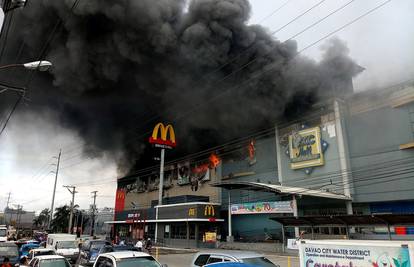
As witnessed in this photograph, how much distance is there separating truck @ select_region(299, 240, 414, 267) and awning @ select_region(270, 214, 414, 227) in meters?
4.48

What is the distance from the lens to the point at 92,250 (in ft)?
61.7

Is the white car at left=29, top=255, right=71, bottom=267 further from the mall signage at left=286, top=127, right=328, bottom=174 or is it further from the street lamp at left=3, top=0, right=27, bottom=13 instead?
the mall signage at left=286, top=127, right=328, bottom=174

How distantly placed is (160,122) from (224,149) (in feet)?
29.4

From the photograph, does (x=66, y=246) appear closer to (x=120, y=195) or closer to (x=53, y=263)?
(x=53, y=263)

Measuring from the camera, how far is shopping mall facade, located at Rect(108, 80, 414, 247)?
28.2m

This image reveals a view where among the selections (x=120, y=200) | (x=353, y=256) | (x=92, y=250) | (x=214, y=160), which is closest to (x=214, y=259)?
(x=353, y=256)

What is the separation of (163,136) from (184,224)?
1172cm

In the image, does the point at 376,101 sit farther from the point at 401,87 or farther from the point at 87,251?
the point at 87,251

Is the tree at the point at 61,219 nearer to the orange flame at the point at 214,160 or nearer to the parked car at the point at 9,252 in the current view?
the orange flame at the point at 214,160

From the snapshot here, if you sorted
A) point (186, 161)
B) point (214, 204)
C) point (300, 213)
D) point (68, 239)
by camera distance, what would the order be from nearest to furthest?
1. point (68, 239)
2. point (300, 213)
3. point (214, 204)
4. point (186, 161)

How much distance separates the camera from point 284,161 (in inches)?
1449

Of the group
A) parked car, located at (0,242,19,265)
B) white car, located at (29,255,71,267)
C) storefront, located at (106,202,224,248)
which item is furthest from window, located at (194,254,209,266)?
storefront, located at (106,202,224,248)

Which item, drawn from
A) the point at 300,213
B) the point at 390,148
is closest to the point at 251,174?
the point at 300,213

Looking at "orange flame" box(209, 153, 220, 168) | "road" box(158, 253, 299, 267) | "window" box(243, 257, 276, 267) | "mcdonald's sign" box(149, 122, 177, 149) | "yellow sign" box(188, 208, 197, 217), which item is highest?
"mcdonald's sign" box(149, 122, 177, 149)
